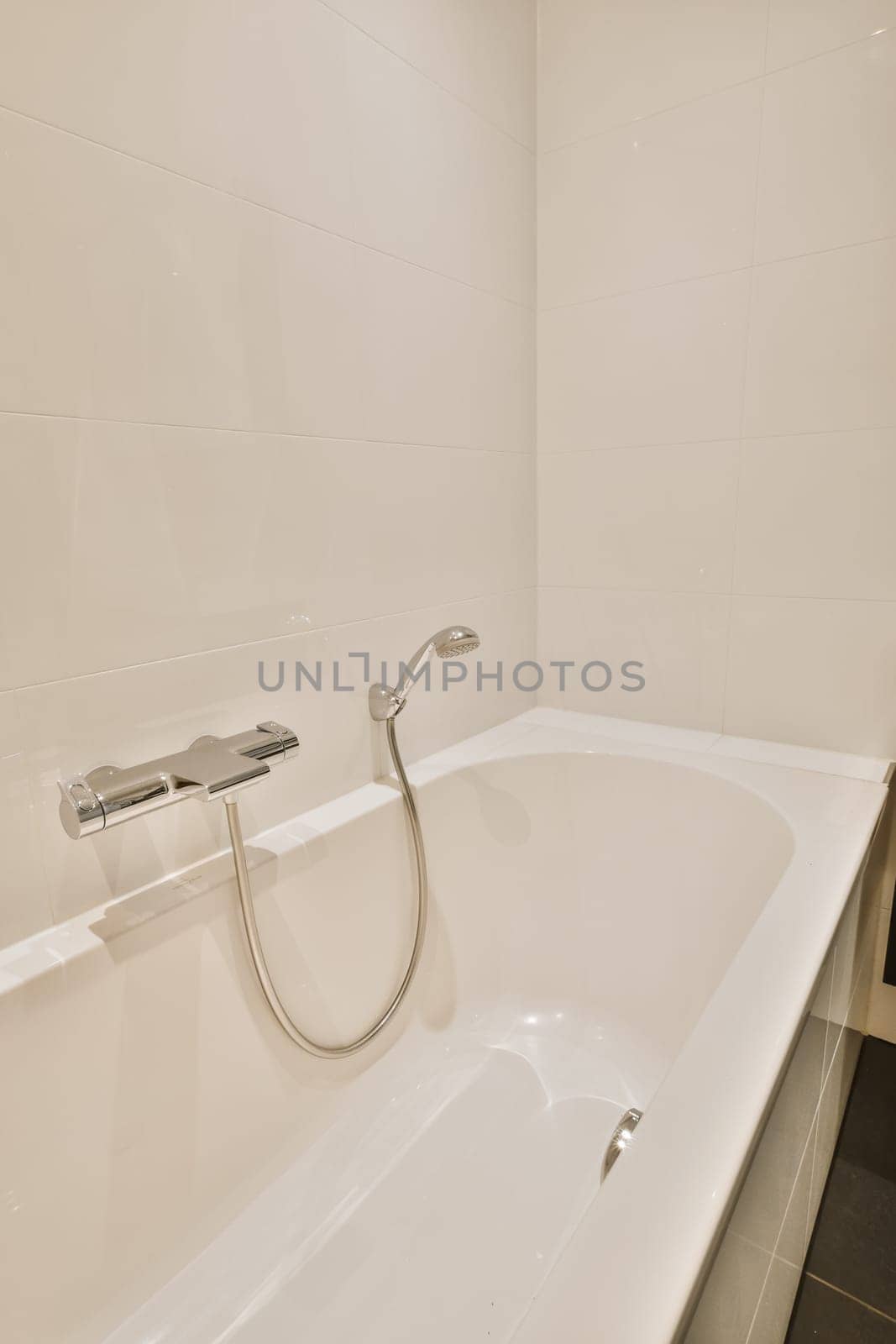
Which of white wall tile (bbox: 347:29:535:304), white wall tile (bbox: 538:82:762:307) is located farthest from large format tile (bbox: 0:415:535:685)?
white wall tile (bbox: 538:82:762:307)

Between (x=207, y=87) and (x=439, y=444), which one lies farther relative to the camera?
(x=439, y=444)

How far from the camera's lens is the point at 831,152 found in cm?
110

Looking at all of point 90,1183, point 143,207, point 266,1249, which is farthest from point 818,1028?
point 143,207

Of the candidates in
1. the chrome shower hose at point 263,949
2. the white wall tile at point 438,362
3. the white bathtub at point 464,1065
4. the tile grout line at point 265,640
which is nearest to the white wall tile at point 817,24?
the white wall tile at point 438,362

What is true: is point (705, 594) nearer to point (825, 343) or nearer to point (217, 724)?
point (825, 343)

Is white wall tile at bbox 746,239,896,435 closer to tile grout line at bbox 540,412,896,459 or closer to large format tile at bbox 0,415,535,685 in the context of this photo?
tile grout line at bbox 540,412,896,459

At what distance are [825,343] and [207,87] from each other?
976 mm

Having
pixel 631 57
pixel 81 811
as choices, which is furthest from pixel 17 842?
pixel 631 57

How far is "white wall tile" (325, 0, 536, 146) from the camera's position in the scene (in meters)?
1.06

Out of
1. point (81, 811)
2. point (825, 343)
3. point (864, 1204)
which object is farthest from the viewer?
point (825, 343)

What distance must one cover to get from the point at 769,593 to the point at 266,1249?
1.25 meters

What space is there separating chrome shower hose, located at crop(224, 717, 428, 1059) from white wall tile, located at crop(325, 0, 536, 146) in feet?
3.45

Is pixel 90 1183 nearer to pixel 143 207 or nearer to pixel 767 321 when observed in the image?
pixel 143 207

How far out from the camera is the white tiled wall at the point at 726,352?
1113 mm
